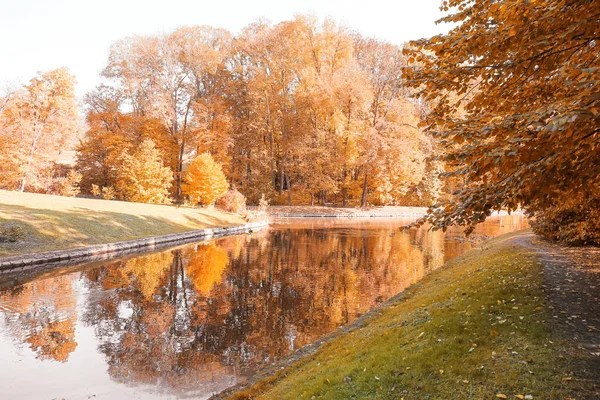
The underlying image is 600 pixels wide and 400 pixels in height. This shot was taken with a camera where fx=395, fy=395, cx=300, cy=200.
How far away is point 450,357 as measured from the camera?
17.4 ft

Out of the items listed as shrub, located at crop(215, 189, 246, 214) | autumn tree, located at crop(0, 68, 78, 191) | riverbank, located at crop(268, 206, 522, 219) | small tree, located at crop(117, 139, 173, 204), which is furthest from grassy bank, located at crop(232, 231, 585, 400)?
riverbank, located at crop(268, 206, 522, 219)

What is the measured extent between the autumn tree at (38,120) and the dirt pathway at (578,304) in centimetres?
3302

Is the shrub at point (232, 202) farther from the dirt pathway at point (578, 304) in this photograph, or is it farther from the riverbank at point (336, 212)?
the dirt pathway at point (578, 304)

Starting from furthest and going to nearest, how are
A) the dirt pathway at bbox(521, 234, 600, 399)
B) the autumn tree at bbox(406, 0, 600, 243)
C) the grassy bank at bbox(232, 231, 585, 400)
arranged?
the dirt pathway at bbox(521, 234, 600, 399) < the grassy bank at bbox(232, 231, 585, 400) < the autumn tree at bbox(406, 0, 600, 243)

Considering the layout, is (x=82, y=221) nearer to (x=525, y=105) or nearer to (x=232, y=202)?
(x=232, y=202)

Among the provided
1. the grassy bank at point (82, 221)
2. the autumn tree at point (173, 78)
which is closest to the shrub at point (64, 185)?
the grassy bank at point (82, 221)

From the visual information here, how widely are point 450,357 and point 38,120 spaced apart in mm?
34549

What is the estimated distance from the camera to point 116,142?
40594 mm

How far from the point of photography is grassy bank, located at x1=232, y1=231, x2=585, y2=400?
4562 millimetres

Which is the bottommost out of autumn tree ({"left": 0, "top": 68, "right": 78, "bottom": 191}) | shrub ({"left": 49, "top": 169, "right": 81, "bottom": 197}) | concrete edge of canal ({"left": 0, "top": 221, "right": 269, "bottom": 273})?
concrete edge of canal ({"left": 0, "top": 221, "right": 269, "bottom": 273})

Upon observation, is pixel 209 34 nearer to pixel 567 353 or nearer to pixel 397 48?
pixel 397 48

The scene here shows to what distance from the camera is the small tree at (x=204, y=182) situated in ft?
112

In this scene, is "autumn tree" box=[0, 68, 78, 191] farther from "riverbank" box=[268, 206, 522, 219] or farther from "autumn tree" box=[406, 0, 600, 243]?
"autumn tree" box=[406, 0, 600, 243]

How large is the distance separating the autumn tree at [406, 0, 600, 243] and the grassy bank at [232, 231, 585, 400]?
1.79m
